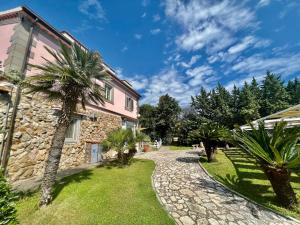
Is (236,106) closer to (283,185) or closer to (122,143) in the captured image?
(122,143)

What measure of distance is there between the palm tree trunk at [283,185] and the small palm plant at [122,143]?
7643 millimetres

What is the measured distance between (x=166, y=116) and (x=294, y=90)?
1194 inches

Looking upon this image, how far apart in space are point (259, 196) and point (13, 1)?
45.2 ft

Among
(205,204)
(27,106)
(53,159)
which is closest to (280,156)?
(205,204)

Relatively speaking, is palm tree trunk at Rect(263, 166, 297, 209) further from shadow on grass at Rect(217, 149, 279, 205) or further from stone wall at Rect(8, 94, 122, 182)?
stone wall at Rect(8, 94, 122, 182)

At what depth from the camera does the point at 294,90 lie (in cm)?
3453

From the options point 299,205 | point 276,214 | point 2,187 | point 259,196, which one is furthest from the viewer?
point 259,196

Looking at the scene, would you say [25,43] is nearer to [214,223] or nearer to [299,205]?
[214,223]

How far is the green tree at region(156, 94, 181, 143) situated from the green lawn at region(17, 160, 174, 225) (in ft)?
73.2

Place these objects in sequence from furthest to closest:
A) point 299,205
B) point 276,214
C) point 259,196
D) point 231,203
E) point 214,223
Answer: point 259,196 < point 231,203 < point 299,205 < point 276,214 < point 214,223

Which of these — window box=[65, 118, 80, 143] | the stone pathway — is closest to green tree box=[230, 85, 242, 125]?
the stone pathway

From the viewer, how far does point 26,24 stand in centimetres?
731

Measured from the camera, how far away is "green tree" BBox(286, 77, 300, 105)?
1317 inches

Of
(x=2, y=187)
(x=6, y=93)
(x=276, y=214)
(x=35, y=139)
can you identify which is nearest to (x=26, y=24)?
(x=6, y=93)
